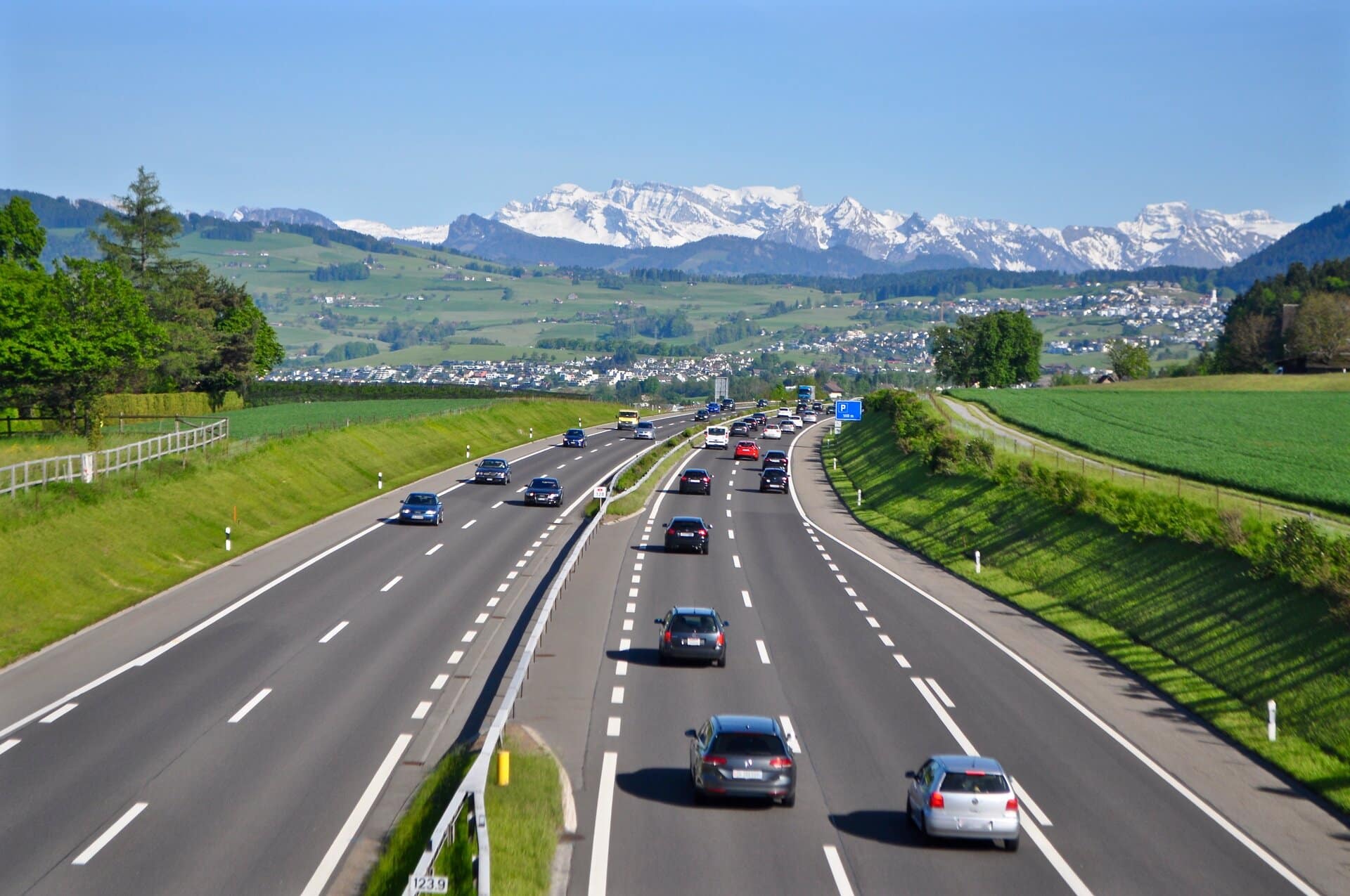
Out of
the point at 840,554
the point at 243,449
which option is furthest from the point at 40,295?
the point at 840,554

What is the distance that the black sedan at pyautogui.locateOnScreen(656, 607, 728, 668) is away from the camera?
28656 mm

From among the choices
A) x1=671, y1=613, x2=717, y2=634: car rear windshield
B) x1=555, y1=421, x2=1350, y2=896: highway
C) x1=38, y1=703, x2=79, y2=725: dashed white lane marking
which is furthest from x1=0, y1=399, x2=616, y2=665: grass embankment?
x1=671, y1=613, x2=717, y2=634: car rear windshield

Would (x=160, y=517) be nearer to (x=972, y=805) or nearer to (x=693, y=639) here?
(x=693, y=639)

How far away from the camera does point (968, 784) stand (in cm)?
1767

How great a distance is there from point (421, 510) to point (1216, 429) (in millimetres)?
55558

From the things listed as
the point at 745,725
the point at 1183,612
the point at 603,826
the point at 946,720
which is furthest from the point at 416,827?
the point at 1183,612

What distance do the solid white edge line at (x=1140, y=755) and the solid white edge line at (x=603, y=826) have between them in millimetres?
8997

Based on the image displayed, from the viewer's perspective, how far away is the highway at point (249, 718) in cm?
1641

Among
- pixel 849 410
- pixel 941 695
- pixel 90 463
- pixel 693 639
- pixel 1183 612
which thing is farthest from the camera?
pixel 849 410

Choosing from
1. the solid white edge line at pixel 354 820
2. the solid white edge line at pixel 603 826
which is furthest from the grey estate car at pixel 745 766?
the solid white edge line at pixel 354 820

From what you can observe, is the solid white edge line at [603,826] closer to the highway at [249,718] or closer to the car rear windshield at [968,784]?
the highway at [249,718]

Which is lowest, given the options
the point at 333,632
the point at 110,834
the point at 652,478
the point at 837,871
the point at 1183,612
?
the point at 652,478

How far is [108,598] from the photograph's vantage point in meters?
33.8

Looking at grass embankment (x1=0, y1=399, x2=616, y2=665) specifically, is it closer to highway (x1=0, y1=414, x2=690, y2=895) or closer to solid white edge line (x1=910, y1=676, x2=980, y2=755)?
highway (x1=0, y1=414, x2=690, y2=895)
